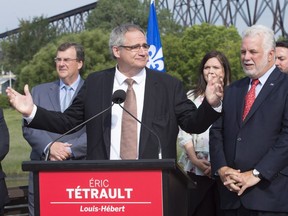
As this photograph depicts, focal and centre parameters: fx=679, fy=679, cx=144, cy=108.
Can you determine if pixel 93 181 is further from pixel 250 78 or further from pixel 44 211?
→ pixel 250 78

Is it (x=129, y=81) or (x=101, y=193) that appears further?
(x=129, y=81)

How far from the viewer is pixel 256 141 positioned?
416 cm

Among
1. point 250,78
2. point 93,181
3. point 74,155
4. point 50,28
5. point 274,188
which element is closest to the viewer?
point 93,181

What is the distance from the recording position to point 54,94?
19.1ft

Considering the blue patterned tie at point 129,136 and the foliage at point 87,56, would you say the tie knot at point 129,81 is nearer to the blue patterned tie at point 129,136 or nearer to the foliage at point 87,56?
the blue patterned tie at point 129,136

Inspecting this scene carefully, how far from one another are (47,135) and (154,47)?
9.33 ft

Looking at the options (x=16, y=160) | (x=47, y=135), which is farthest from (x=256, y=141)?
(x=16, y=160)

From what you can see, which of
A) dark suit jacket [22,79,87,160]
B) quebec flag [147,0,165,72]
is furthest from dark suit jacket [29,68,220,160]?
quebec flag [147,0,165,72]

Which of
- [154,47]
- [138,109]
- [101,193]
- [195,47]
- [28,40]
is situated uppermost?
[28,40]

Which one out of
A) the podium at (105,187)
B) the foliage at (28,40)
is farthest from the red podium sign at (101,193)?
the foliage at (28,40)

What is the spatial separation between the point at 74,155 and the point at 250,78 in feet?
5.44

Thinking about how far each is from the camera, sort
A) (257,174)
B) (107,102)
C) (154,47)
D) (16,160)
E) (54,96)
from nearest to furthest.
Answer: (257,174) → (107,102) → (54,96) → (154,47) → (16,160)

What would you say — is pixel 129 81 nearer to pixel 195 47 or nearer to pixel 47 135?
pixel 47 135

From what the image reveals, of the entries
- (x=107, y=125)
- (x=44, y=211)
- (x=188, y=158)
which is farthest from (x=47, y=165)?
(x=188, y=158)
